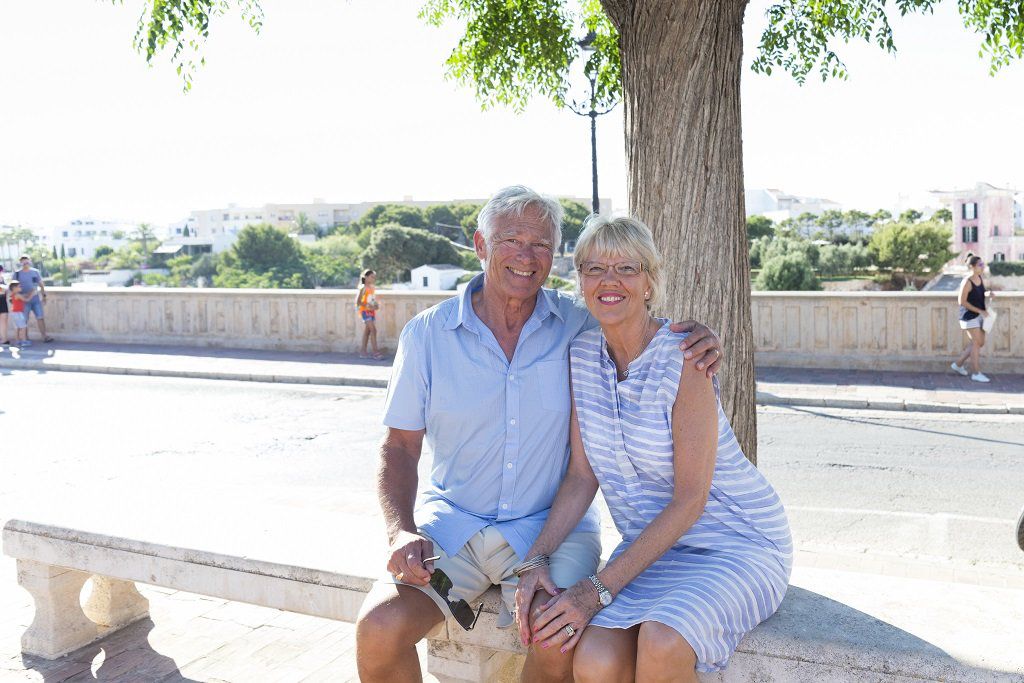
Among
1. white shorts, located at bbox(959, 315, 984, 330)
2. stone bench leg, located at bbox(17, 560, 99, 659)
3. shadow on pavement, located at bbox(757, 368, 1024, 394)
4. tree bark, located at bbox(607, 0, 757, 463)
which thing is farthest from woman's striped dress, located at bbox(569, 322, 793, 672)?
white shorts, located at bbox(959, 315, 984, 330)

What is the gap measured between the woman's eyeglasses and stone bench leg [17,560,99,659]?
2.74 m

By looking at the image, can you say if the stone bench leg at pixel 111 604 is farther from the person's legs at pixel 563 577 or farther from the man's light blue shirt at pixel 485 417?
the person's legs at pixel 563 577

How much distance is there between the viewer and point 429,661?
3.32m

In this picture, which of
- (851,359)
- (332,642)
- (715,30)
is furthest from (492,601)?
(851,359)

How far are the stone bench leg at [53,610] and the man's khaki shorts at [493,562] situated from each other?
1964mm

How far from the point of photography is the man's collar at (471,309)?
3.25 metres

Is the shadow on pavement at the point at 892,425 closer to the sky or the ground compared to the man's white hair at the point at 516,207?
closer to the ground

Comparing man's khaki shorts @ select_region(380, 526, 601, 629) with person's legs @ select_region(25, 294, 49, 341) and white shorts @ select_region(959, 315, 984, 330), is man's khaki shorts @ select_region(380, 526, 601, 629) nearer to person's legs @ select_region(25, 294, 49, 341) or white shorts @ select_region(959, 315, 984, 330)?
white shorts @ select_region(959, 315, 984, 330)

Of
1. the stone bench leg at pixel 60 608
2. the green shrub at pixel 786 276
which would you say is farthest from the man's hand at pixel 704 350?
the green shrub at pixel 786 276

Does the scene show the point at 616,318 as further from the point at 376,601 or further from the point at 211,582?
the point at 211,582

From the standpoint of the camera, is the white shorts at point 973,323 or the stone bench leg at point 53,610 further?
the white shorts at point 973,323

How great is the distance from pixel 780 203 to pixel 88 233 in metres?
129

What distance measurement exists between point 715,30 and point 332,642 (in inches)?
124

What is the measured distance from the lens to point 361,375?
14664 millimetres
